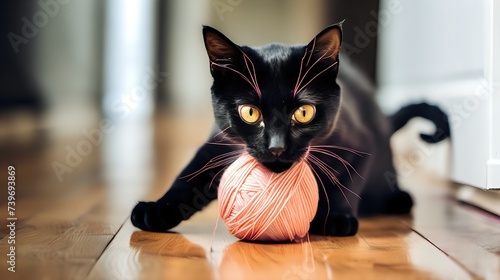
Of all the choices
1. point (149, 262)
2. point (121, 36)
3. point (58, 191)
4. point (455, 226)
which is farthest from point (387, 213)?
point (121, 36)

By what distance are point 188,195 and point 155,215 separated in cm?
8

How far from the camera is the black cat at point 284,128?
0.97m

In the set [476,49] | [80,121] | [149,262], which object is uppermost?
[476,49]

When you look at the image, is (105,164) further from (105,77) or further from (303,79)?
(303,79)

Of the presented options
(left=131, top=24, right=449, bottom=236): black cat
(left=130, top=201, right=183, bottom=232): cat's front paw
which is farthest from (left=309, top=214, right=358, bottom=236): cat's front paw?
(left=130, top=201, right=183, bottom=232): cat's front paw

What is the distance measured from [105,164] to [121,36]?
3.18 ft

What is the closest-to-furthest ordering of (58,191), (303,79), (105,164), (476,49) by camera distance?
(303,79) < (476,49) < (58,191) < (105,164)

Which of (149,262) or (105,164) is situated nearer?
(149,262)

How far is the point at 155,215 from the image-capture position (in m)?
1.09

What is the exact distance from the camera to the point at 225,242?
40.9 inches
